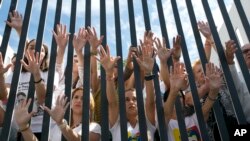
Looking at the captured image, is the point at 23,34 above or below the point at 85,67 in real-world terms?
above

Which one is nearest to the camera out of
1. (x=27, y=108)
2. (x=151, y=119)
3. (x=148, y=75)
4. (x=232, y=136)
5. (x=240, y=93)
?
(x=232, y=136)

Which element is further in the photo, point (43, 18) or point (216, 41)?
point (43, 18)

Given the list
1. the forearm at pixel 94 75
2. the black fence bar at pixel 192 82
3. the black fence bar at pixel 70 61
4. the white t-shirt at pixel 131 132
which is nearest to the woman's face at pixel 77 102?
the forearm at pixel 94 75

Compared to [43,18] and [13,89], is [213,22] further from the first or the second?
[13,89]

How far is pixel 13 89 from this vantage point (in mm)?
2223

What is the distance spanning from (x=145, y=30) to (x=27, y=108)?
3.76 ft

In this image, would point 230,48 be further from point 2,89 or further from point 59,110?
point 2,89

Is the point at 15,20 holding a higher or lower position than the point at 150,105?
higher

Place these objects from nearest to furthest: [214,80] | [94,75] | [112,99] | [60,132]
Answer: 1. [214,80]
2. [112,99]
3. [60,132]
4. [94,75]

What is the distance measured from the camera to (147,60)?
2.38m

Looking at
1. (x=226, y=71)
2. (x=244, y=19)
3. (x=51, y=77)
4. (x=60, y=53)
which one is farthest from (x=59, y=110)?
(x=244, y=19)

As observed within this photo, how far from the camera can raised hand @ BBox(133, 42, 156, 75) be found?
7.70 feet

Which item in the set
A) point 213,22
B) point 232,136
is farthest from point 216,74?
point 232,136

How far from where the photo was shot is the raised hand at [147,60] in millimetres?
2348
